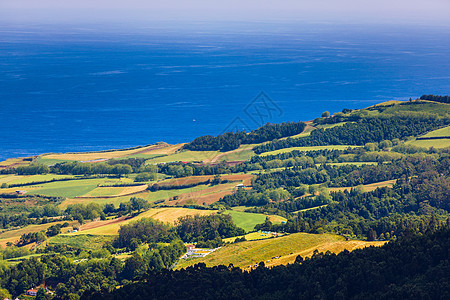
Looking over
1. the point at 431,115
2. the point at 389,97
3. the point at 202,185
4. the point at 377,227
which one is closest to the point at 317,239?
the point at 377,227

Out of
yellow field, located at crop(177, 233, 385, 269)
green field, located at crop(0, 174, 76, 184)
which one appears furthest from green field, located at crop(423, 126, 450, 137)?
green field, located at crop(0, 174, 76, 184)

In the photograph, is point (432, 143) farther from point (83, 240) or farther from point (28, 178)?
point (28, 178)

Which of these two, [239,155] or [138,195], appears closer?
[138,195]

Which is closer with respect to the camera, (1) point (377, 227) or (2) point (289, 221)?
(1) point (377, 227)

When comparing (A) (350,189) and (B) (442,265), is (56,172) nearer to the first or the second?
(A) (350,189)

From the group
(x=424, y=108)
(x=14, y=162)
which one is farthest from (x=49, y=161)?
(x=424, y=108)
